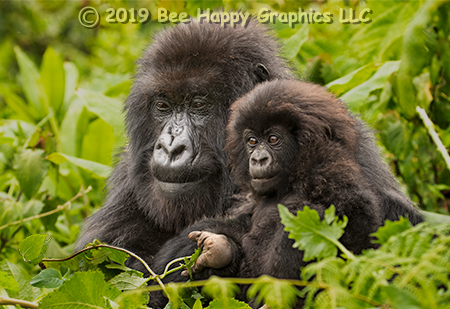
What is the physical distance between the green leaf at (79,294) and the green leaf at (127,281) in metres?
0.37

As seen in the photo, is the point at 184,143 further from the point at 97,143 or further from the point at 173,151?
the point at 97,143

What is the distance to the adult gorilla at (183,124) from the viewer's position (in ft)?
8.91

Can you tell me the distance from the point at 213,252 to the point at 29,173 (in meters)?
1.82

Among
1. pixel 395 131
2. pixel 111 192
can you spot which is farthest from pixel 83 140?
pixel 395 131

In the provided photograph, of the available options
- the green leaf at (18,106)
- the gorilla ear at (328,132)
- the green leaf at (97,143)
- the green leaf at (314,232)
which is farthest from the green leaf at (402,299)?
the green leaf at (18,106)

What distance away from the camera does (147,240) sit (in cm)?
304

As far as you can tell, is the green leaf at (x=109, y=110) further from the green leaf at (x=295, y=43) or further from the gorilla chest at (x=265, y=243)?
the gorilla chest at (x=265, y=243)

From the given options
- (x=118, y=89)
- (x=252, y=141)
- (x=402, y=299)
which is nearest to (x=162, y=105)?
(x=252, y=141)

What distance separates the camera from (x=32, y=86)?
5.95 metres

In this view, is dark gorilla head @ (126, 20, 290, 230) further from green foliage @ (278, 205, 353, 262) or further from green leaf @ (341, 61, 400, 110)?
green foliage @ (278, 205, 353, 262)

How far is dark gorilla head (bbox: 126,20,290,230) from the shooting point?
270cm

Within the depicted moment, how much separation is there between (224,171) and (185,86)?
0.51 m

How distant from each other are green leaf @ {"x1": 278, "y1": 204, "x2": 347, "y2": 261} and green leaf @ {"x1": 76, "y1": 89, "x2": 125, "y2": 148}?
2961mm

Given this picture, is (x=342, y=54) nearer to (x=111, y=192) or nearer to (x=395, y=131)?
(x=395, y=131)
